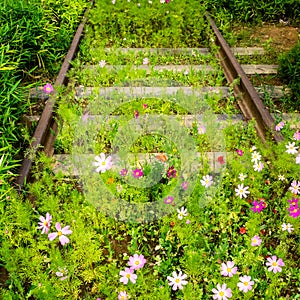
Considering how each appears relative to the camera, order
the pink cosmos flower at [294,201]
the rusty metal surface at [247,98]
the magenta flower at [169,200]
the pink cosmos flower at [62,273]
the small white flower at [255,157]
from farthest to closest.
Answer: the rusty metal surface at [247,98] → the small white flower at [255,157] → the magenta flower at [169,200] → the pink cosmos flower at [294,201] → the pink cosmos flower at [62,273]

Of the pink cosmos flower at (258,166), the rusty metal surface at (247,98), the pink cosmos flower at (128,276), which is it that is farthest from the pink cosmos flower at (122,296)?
the rusty metal surface at (247,98)

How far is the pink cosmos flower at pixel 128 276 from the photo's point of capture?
2.85 metres

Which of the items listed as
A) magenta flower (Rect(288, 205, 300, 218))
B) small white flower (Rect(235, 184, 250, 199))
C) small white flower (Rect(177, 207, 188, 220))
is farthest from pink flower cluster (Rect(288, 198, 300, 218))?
small white flower (Rect(177, 207, 188, 220))

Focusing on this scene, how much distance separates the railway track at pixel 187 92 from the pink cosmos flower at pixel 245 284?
1.38 meters

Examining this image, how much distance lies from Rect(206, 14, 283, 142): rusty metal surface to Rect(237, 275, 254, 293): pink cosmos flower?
5.08ft

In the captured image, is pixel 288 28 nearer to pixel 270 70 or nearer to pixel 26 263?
pixel 270 70

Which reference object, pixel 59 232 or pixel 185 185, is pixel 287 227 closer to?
pixel 185 185

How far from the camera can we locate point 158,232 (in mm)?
3461

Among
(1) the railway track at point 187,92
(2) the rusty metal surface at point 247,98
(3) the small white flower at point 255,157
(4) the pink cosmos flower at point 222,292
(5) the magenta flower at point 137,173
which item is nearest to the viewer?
(4) the pink cosmos flower at point 222,292

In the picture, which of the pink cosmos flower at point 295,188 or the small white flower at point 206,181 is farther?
the small white flower at point 206,181

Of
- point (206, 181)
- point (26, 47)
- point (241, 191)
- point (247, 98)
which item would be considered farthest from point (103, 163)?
point (26, 47)

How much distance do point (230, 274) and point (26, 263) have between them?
1317 mm

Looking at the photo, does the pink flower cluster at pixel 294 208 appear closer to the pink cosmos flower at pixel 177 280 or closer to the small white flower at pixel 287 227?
the small white flower at pixel 287 227

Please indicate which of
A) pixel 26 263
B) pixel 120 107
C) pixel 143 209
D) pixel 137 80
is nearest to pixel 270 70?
pixel 137 80
